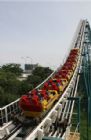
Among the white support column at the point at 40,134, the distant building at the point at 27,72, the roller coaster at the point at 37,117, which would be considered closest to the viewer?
the white support column at the point at 40,134

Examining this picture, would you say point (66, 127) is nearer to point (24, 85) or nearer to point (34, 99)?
point (34, 99)

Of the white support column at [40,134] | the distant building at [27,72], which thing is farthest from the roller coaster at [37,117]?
the distant building at [27,72]

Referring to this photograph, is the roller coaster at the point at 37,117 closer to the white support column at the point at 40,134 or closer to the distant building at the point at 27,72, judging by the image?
the white support column at the point at 40,134

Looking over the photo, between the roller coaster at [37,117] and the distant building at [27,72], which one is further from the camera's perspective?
the distant building at [27,72]

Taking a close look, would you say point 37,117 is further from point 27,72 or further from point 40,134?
point 27,72

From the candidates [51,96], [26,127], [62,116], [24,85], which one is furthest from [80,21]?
[26,127]

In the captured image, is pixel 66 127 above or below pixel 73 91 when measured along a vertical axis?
below

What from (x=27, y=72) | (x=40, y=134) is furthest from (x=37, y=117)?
(x=27, y=72)

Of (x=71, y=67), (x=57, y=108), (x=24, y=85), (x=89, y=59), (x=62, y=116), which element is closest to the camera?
(x=57, y=108)

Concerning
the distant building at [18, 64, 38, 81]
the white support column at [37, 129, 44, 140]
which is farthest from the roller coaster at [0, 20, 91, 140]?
the distant building at [18, 64, 38, 81]

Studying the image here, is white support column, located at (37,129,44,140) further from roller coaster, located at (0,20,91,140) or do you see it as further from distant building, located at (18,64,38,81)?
distant building, located at (18,64,38,81)

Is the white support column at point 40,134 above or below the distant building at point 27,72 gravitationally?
below
